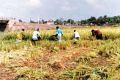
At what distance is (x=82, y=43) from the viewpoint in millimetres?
19625

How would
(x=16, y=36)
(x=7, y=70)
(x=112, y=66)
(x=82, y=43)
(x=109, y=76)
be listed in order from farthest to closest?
(x=16, y=36) → (x=82, y=43) → (x=7, y=70) → (x=112, y=66) → (x=109, y=76)

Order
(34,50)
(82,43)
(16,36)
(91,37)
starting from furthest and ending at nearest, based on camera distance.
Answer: (16,36) < (91,37) < (82,43) < (34,50)

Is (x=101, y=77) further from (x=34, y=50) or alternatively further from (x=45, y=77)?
(x=34, y=50)

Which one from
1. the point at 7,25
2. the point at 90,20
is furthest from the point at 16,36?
the point at 90,20

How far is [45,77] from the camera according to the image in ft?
42.2

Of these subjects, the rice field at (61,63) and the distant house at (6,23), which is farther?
the distant house at (6,23)

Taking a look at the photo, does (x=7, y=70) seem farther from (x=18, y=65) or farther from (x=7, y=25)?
(x=7, y=25)

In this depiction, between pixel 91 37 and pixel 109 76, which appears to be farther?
pixel 91 37

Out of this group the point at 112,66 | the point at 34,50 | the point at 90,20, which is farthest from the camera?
the point at 90,20

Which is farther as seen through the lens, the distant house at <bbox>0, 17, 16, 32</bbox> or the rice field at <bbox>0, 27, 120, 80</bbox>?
the distant house at <bbox>0, 17, 16, 32</bbox>

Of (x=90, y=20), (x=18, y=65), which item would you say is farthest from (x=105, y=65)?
(x=90, y=20)

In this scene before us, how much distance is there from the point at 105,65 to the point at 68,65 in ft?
4.57

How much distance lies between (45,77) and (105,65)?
2.00 meters

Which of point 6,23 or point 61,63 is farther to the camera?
point 6,23
